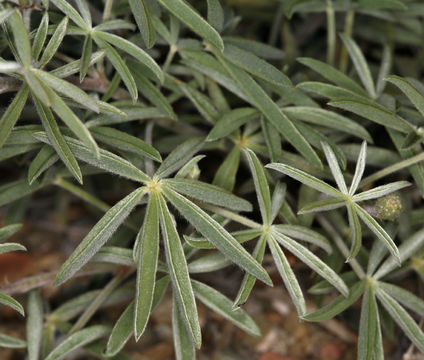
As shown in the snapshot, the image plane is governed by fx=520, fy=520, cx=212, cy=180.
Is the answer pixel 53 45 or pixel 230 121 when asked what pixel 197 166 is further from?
pixel 53 45

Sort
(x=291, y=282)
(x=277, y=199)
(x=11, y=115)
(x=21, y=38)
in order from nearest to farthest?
(x=21, y=38) → (x=11, y=115) → (x=291, y=282) → (x=277, y=199)

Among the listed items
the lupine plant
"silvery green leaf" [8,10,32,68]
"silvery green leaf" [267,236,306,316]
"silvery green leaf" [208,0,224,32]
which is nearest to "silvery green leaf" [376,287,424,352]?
the lupine plant

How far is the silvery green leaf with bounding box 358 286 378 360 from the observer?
4.77 ft

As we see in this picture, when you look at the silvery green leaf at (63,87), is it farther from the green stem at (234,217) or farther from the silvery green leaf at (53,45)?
the green stem at (234,217)

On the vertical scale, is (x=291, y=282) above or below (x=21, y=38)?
below

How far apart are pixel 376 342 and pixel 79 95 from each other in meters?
1.07

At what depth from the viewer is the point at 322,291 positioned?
159 centimetres

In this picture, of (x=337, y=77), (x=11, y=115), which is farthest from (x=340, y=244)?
(x=11, y=115)

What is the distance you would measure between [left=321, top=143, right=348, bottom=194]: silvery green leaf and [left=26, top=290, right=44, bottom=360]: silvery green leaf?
104 centimetres

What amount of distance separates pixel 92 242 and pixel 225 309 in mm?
458

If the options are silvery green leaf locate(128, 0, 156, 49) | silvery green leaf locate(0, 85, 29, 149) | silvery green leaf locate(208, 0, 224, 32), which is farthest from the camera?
silvery green leaf locate(208, 0, 224, 32)

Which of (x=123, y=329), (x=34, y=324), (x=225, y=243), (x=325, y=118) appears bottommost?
(x=34, y=324)

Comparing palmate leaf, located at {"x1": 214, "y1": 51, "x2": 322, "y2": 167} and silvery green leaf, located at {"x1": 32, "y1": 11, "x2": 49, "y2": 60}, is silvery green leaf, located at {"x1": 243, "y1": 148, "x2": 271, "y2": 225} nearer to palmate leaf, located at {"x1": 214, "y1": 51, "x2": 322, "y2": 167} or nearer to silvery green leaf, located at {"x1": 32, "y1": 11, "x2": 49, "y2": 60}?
palmate leaf, located at {"x1": 214, "y1": 51, "x2": 322, "y2": 167}

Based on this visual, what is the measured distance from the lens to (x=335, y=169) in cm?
144
